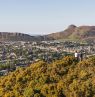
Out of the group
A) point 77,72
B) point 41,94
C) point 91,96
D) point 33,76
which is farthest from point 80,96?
point 33,76

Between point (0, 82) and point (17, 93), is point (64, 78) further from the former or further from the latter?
point (0, 82)

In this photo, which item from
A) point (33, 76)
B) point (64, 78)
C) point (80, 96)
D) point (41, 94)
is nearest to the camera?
point (80, 96)

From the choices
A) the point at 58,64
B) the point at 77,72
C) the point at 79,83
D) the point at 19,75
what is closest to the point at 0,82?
the point at 19,75

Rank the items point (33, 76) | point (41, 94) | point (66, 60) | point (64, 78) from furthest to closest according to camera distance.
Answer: point (66, 60)
point (33, 76)
point (64, 78)
point (41, 94)

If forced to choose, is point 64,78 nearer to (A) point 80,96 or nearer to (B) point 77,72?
(B) point 77,72

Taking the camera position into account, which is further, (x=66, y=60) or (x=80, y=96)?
(x=66, y=60)

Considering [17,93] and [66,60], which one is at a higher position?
[66,60]
